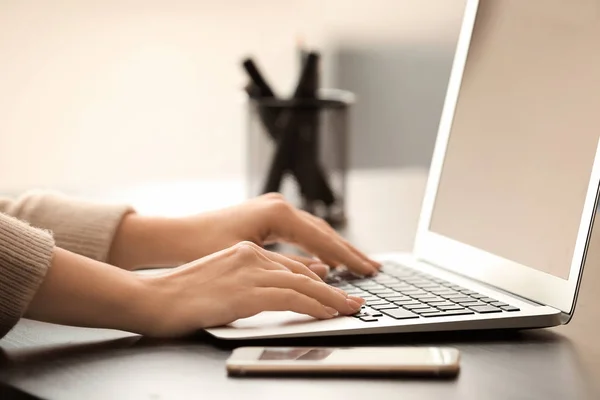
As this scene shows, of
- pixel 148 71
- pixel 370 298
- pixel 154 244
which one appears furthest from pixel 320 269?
pixel 148 71

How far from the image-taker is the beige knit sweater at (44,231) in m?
0.79

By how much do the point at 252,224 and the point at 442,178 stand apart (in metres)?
0.23

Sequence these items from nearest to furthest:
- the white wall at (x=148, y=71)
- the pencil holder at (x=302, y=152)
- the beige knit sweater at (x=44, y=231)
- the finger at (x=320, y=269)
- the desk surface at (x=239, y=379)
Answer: the desk surface at (x=239, y=379), the beige knit sweater at (x=44, y=231), the finger at (x=320, y=269), the pencil holder at (x=302, y=152), the white wall at (x=148, y=71)

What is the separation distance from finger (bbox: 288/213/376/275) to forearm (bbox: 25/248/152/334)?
304mm

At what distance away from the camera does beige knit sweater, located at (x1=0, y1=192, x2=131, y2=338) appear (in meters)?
0.79

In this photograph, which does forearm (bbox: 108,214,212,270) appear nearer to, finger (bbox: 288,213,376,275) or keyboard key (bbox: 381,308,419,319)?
finger (bbox: 288,213,376,275)

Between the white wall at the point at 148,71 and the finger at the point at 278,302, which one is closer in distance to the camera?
the finger at the point at 278,302

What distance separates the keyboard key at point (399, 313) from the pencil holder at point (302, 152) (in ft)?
2.06

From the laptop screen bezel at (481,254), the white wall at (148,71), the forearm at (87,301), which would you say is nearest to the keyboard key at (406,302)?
the laptop screen bezel at (481,254)

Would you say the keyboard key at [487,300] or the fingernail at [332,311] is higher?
the keyboard key at [487,300]

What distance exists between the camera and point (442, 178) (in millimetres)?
1125

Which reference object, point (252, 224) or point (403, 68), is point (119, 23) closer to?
point (403, 68)

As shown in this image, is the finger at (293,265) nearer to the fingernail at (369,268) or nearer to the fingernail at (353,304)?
the fingernail at (353,304)

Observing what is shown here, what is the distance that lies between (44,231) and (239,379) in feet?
0.82
